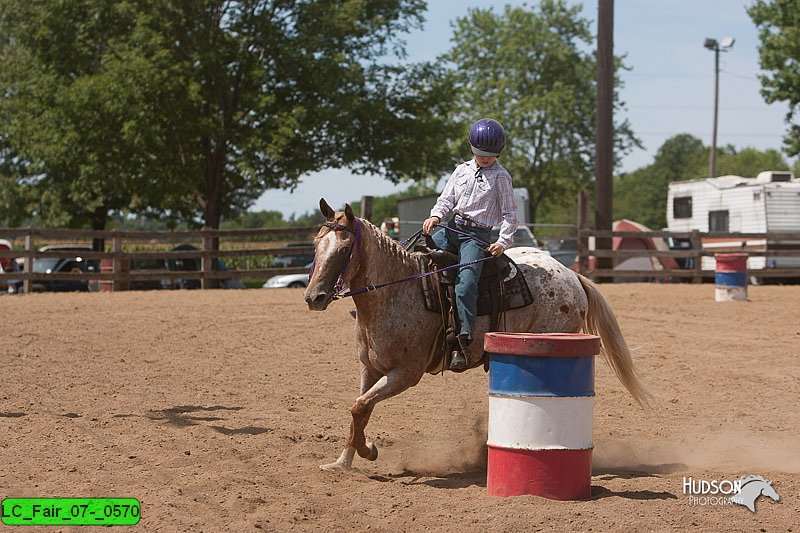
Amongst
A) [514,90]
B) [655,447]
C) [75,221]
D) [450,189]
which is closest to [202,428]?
[450,189]

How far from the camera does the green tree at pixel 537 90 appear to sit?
58125 millimetres

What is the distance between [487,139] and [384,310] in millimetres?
1430

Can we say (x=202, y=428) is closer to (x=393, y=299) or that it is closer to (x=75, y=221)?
(x=393, y=299)

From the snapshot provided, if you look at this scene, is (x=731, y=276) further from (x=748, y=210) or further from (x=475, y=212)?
(x=475, y=212)

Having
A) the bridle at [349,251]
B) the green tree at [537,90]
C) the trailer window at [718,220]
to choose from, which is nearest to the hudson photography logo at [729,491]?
the bridle at [349,251]

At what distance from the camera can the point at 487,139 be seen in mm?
7043

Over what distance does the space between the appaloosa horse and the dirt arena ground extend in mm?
621

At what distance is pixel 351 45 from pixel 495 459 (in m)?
25.3

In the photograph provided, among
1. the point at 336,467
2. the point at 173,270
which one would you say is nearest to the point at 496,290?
the point at 336,467

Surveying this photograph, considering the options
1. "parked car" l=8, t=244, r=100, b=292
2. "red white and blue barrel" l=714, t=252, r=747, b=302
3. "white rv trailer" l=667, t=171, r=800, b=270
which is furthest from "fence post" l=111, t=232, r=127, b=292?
"white rv trailer" l=667, t=171, r=800, b=270

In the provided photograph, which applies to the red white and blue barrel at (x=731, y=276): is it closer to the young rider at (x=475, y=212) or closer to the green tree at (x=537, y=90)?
the young rider at (x=475, y=212)

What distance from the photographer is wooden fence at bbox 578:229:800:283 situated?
23703 millimetres

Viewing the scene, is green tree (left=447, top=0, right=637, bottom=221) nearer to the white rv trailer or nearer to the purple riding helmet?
the white rv trailer

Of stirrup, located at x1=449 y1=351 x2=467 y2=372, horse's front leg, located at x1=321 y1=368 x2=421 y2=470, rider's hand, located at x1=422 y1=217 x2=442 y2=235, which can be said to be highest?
rider's hand, located at x1=422 y1=217 x2=442 y2=235
